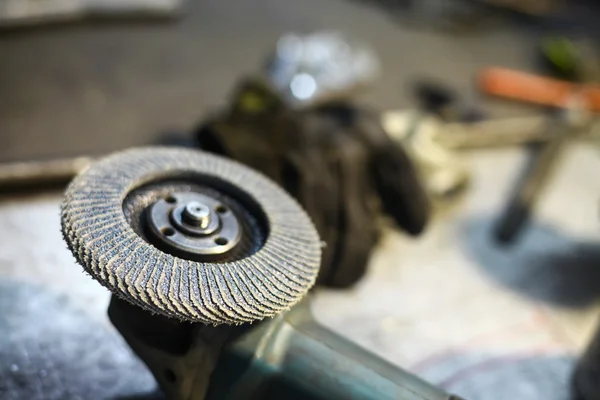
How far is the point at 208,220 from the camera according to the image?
2.10 ft

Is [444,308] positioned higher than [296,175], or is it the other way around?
[296,175]

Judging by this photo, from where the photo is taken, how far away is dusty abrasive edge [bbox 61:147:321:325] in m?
0.55

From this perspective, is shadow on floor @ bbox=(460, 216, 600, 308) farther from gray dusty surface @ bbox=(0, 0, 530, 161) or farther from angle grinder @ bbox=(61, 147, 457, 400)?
angle grinder @ bbox=(61, 147, 457, 400)

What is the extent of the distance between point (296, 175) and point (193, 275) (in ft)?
1.48

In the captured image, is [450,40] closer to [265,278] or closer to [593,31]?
[593,31]

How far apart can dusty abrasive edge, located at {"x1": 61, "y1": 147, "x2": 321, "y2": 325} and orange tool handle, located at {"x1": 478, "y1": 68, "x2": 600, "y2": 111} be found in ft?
3.71

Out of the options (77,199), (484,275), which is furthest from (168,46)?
(77,199)

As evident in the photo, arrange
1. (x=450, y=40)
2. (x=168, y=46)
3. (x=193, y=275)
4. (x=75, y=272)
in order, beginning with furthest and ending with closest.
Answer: (x=450, y=40), (x=168, y=46), (x=75, y=272), (x=193, y=275)

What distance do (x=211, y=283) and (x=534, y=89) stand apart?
133 centimetres

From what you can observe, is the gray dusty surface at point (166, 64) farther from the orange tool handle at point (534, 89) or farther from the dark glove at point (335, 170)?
the dark glove at point (335, 170)

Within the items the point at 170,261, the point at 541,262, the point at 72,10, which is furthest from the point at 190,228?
the point at 72,10

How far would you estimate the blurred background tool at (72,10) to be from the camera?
59.9 inches

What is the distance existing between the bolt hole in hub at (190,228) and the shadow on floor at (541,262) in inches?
26.9

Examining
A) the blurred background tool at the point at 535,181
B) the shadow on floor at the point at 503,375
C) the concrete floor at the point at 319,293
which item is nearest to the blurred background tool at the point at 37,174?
the concrete floor at the point at 319,293
